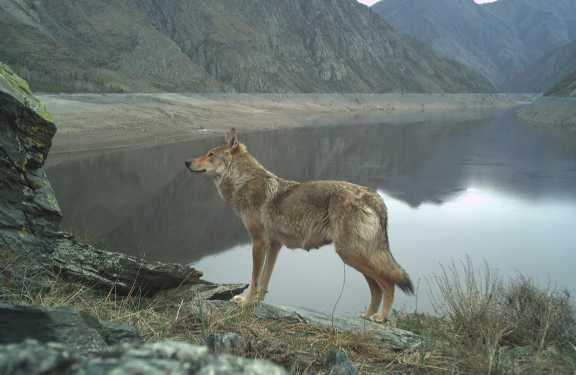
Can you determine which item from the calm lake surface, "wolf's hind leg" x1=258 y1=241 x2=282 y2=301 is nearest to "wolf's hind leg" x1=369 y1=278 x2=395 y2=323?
"wolf's hind leg" x1=258 y1=241 x2=282 y2=301

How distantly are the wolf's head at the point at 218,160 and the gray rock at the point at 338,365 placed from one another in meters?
3.71

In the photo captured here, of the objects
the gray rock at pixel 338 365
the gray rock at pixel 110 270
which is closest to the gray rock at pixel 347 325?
the gray rock at pixel 338 365

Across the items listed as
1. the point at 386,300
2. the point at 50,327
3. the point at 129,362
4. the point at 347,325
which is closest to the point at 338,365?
the point at 50,327

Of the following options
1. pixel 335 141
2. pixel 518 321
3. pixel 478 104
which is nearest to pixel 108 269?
pixel 518 321

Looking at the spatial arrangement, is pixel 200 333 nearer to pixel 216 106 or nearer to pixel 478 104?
pixel 216 106

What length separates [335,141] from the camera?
42.0 m

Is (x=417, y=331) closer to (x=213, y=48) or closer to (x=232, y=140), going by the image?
(x=232, y=140)

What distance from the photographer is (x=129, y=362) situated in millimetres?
1100

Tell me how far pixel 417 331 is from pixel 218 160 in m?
3.08

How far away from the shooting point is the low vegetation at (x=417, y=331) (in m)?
3.35

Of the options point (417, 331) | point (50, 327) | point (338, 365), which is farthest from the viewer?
point (417, 331)

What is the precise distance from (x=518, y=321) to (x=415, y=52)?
186037mm

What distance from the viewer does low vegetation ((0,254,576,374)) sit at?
3348 millimetres

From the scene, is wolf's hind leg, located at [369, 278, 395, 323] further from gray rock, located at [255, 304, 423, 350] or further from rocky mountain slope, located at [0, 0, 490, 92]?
rocky mountain slope, located at [0, 0, 490, 92]
